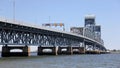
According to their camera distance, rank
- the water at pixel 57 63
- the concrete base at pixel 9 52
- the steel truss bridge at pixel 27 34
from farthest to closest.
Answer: the concrete base at pixel 9 52, the steel truss bridge at pixel 27 34, the water at pixel 57 63

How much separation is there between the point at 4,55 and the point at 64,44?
64791 millimetres

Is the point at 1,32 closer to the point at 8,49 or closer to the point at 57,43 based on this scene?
the point at 8,49

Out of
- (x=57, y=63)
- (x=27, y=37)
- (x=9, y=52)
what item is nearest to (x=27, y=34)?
(x=27, y=37)

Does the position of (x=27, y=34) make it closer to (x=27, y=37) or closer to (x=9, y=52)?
(x=27, y=37)

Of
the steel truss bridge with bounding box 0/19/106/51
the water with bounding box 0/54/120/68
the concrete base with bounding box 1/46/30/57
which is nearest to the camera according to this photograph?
the water with bounding box 0/54/120/68

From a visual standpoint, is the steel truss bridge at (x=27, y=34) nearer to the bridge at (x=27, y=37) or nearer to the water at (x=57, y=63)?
the bridge at (x=27, y=37)

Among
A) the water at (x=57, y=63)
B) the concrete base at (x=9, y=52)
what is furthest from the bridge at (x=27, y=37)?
the water at (x=57, y=63)

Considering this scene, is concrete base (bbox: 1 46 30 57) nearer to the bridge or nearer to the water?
the bridge

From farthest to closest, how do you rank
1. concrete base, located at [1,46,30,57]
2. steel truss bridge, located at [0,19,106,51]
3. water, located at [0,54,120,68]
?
concrete base, located at [1,46,30,57] → steel truss bridge, located at [0,19,106,51] → water, located at [0,54,120,68]

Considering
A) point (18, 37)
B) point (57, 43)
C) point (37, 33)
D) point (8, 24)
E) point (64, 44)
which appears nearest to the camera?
point (8, 24)

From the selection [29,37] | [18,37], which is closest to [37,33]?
[29,37]

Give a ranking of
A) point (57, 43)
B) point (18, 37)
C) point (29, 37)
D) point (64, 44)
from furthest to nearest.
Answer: point (64, 44)
point (57, 43)
point (29, 37)
point (18, 37)

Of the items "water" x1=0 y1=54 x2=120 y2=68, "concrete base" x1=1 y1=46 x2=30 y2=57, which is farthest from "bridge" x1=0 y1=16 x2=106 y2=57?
"water" x1=0 y1=54 x2=120 y2=68

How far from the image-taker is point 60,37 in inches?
7347
